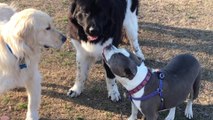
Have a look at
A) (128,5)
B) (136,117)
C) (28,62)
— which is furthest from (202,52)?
(28,62)

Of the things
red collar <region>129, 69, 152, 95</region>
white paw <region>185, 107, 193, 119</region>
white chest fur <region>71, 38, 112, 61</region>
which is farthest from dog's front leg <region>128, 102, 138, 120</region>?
white chest fur <region>71, 38, 112, 61</region>

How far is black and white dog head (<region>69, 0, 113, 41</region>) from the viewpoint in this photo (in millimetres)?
4215

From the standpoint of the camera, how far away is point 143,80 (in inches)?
156

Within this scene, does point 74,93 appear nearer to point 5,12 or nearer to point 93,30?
point 93,30

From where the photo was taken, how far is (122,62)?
3.79 metres

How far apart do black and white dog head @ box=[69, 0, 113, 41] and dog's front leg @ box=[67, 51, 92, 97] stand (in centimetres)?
53

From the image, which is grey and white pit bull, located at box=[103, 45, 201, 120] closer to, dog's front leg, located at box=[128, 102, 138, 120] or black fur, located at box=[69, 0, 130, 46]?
dog's front leg, located at box=[128, 102, 138, 120]

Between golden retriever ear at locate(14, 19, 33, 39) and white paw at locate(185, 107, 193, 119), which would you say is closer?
golden retriever ear at locate(14, 19, 33, 39)

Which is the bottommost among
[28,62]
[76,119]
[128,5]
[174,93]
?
[76,119]

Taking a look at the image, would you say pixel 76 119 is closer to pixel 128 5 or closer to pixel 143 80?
pixel 143 80

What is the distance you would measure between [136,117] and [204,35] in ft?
8.48

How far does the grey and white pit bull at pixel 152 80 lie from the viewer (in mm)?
3836

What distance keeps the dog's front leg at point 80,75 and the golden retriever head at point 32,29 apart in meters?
0.86

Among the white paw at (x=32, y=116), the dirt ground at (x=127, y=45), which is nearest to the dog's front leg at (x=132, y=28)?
the dirt ground at (x=127, y=45)
